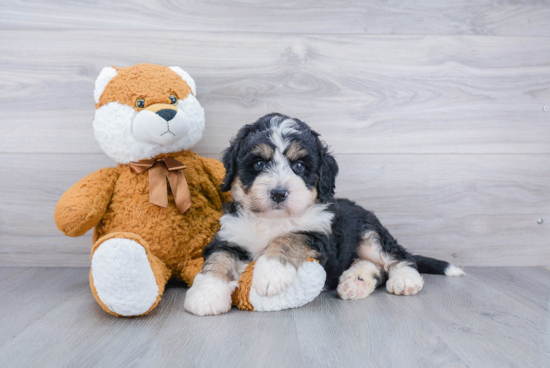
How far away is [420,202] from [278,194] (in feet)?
4.39

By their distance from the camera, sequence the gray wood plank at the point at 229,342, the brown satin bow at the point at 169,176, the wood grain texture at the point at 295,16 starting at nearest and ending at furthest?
the gray wood plank at the point at 229,342, the brown satin bow at the point at 169,176, the wood grain texture at the point at 295,16

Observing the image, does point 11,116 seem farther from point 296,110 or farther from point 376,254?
point 376,254

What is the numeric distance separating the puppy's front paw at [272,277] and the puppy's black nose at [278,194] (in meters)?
0.25

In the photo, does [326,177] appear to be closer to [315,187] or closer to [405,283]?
[315,187]

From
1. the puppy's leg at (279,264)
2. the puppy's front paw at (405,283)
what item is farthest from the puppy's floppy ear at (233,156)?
the puppy's front paw at (405,283)

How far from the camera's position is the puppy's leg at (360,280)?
6.57ft

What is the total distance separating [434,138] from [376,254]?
2.97 ft

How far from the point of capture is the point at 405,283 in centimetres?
206

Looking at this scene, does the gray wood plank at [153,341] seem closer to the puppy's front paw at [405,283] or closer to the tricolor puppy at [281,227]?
the tricolor puppy at [281,227]

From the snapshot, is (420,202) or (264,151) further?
(420,202)

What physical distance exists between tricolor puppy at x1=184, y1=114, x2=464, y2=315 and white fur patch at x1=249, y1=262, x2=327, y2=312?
0.19 feet

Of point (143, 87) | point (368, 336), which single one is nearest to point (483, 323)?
point (368, 336)

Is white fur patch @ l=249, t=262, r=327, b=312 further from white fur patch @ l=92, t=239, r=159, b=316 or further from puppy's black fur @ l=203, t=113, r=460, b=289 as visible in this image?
white fur patch @ l=92, t=239, r=159, b=316

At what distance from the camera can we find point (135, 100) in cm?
200
